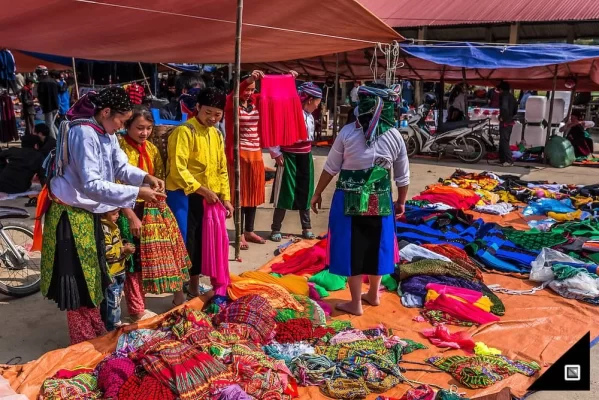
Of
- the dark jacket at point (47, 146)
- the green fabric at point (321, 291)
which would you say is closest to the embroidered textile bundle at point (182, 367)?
the green fabric at point (321, 291)

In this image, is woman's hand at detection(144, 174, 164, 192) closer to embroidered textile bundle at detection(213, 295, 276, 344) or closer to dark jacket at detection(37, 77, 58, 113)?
embroidered textile bundle at detection(213, 295, 276, 344)

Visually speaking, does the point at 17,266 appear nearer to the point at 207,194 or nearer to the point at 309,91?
the point at 207,194

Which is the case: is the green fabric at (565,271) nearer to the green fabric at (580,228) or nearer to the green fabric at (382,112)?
the green fabric at (580,228)

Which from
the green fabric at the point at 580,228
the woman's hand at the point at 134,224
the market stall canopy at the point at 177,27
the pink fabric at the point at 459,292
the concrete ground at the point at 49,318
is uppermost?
the market stall canopy at the point at 177,27

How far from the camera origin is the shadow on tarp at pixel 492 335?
301 cm

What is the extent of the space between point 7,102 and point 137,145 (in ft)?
32.4

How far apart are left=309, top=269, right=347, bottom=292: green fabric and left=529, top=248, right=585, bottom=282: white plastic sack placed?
1.68 m

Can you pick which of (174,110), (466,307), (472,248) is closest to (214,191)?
(466,307)

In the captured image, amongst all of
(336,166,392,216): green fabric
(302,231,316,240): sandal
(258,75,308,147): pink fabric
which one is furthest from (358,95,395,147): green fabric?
(302,231,316,240): sandal

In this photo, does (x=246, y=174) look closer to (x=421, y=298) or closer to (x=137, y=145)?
(x=137, y=145)

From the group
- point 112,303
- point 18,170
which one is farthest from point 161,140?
point 18,170

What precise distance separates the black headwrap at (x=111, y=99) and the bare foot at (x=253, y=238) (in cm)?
287

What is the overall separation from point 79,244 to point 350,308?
1.95 metres

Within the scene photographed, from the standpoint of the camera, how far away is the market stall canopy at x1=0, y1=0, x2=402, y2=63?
4148 millimetres
